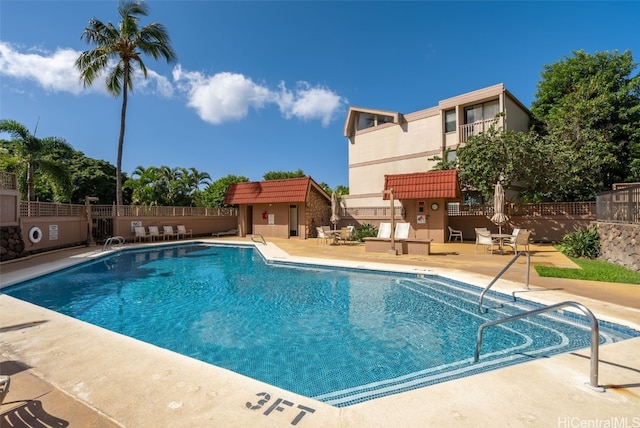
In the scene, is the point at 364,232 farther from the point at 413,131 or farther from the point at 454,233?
the point at 413,131

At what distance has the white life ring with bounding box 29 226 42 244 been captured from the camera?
41.4 feet

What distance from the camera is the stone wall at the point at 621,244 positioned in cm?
798

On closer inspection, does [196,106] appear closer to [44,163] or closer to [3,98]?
[44,163]

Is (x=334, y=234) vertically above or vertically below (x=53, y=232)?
below

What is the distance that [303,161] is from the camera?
1886 inches

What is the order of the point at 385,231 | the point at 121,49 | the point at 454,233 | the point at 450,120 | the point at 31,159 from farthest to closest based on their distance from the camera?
1. the point at 450,120
2. the point at 121,49
3. the point at 454,233
4. the point at 31,159
5. the point at 385,231

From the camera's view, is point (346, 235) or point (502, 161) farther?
point (346, 235)

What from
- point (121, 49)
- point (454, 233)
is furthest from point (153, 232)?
point (454, 233)

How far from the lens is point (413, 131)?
21.3 metres

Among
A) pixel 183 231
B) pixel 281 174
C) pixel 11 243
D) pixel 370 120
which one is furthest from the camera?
pixel 281 174

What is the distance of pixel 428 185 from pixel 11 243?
18.7m

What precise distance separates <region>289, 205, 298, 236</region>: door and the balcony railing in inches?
479

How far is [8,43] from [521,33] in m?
21.8

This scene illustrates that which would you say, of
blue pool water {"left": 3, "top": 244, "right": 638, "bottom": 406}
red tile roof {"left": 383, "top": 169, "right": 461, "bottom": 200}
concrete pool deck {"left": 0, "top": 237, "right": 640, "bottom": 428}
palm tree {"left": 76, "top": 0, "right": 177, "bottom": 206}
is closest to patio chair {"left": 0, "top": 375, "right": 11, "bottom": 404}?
concrete pool deck {"left": 0, "top": 237, "right": 640, "bottom": 428}
